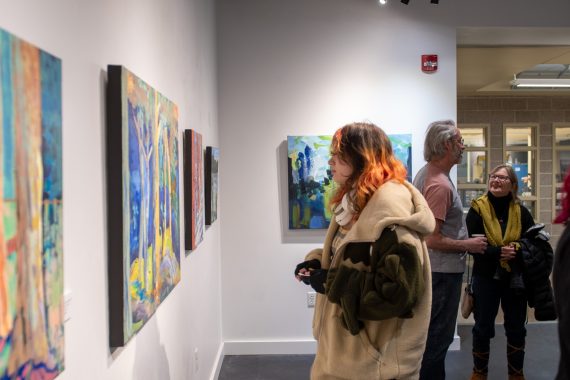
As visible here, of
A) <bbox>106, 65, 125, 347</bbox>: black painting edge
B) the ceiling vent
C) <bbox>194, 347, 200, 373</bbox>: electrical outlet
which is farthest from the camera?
the ceiling vent

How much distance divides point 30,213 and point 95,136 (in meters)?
0.46

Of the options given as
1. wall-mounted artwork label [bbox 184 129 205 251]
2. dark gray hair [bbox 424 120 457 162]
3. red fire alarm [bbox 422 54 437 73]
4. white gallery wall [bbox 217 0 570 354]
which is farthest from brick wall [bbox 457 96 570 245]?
wall-mounted artwork label [bbox 184 129 205 251]

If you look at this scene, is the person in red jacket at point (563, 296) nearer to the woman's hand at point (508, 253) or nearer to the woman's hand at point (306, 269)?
the woman's hand at point (306, 269)

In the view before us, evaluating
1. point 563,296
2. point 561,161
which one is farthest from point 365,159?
point 561,161

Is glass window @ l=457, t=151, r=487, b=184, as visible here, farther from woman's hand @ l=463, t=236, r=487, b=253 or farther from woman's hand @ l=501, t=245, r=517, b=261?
woman's hand @ l=463, t=236, r=487, b=253

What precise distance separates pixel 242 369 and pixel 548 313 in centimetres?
211

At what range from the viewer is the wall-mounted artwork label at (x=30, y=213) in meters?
0.87

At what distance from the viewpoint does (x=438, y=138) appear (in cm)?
278

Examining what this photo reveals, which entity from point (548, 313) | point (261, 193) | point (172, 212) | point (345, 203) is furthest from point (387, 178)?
point (261, 193)

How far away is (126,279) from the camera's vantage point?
1494 mm

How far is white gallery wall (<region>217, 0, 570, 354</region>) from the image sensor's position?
4289mm

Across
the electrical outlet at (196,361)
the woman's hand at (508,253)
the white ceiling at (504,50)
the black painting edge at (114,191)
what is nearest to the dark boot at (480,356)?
the woman's hand at (508,253)

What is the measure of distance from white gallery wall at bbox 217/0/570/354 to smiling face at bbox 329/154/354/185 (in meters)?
2.38

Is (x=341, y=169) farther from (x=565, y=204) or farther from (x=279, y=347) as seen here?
(x=279, y=347)
